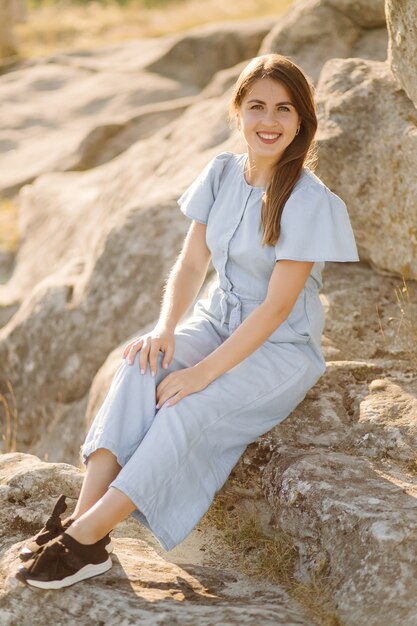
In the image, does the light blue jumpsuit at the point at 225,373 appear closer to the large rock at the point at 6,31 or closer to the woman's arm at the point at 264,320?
the woman's arm at the point at 264,320

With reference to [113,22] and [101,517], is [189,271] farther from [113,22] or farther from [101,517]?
[113,22]

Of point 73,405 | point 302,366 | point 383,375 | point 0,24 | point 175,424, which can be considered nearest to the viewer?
point 175,424

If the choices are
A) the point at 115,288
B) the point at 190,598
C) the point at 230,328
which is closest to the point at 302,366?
the point at 230,328

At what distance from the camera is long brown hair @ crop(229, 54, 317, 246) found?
345cm

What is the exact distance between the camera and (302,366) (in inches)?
140

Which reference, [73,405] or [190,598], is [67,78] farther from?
[190,598]

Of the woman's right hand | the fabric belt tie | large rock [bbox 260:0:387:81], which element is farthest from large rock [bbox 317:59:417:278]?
large rock [bbox 260:0:387:81]

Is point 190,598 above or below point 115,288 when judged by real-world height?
above

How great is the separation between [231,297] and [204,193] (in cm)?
47

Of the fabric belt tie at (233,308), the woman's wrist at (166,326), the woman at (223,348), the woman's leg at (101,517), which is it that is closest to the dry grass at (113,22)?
the woman at (223,348)

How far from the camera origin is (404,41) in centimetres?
427

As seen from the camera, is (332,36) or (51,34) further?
(51,34)

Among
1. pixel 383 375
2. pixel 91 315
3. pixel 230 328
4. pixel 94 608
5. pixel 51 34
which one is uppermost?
pixel 230 328

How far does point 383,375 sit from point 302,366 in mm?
713
